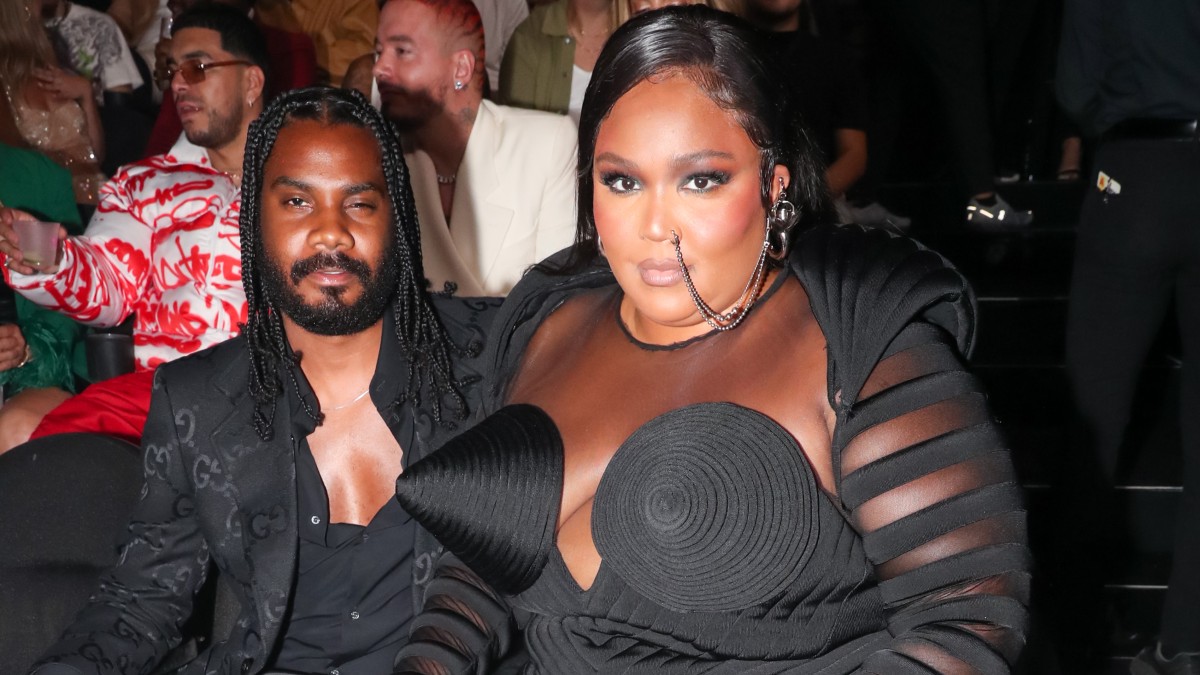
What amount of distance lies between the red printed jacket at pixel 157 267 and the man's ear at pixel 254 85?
1.12 ft

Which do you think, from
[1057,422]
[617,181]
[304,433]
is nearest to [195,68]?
[304,433]

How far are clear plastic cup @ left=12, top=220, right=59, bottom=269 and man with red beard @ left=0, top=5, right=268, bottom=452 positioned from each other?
0.05ft

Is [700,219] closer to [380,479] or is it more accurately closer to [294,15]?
[380,479]

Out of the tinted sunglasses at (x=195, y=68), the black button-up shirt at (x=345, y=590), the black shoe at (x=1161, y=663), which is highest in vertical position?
the tinted sunglasses at (x=195, y=68)

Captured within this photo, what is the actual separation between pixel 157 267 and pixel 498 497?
5.75 feet

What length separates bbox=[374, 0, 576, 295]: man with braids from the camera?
326 cm

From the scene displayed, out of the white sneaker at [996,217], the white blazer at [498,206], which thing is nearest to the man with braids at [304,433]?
the white blazer at [498,206]

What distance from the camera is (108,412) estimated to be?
8.80 ft

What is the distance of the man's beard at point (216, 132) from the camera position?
130 inches

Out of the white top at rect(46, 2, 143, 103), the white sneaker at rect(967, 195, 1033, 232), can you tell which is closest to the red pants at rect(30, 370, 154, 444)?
the white top at rect(46, 2, 143, 103)

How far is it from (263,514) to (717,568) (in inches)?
37.7

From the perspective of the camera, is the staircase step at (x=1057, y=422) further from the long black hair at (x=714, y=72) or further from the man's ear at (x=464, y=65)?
the long black hair at (x=714, y=72)

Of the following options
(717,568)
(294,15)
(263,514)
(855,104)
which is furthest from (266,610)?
(294,15)

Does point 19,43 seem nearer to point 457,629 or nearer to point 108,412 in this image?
point 108,412
